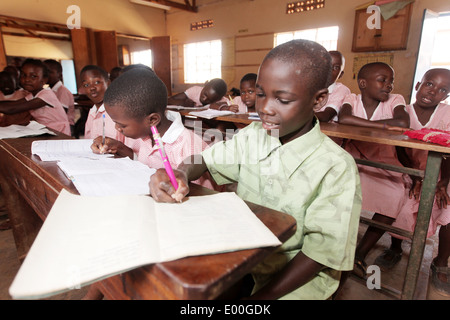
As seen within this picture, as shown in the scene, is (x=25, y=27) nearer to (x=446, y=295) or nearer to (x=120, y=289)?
(x=120, y=289)

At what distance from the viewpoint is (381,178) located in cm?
176

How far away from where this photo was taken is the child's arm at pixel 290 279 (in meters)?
0.68

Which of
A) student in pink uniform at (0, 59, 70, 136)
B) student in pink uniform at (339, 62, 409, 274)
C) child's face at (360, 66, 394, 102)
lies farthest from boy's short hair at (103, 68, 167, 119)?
student in pink uniform at (0, 59, 70, 136)

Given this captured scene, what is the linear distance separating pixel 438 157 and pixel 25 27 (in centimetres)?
807

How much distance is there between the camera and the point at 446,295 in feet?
5.00

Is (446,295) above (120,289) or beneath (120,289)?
beneath

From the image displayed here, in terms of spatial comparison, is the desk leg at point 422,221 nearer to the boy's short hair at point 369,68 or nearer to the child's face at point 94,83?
the boy's short hair at point 369,68

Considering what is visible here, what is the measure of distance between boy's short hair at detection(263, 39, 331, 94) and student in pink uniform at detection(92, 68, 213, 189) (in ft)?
1.87

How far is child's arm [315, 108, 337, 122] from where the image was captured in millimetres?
2069

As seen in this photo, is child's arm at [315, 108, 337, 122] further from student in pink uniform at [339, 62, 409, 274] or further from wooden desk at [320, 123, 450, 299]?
wooden desk at [320, 123, 450, 299]

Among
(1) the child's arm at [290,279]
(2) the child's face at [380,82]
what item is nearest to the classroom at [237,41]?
(2) the child's face at [380,82]

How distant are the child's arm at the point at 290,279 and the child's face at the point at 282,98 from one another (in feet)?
1.21
